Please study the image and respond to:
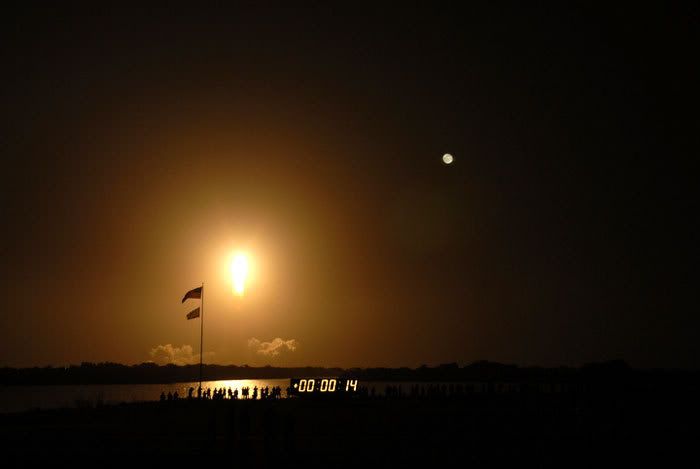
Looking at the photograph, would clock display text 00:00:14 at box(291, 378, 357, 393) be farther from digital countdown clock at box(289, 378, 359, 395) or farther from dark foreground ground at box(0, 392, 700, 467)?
dark foreground ground at box(0, 392, 700, 467)

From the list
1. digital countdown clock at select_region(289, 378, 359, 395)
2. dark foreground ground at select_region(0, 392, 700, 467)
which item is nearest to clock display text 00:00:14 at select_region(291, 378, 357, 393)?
digital countdown clock at select_region(289, 378, 359, 395)

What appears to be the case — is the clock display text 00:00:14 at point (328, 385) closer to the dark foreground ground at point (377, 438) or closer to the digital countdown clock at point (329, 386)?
the digital countdown clock at point (329, 386)

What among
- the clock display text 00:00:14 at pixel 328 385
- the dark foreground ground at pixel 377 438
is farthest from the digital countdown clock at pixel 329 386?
the dark foreground ground at pixel 377 438

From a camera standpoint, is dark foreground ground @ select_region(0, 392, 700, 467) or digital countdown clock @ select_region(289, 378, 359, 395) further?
digital countdown clock @ select_region(289, 378, 359, 395)

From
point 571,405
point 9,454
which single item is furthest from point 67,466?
point 571,405

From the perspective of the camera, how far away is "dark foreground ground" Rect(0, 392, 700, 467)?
96.6ft

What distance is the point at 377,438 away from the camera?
36594mm

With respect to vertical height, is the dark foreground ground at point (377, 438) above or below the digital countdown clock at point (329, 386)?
below

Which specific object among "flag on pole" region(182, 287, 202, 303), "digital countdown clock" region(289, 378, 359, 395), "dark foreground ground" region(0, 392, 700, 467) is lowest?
"dark foreground ground" region(0, 392, 700, 467)

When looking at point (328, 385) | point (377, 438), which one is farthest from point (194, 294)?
point (377, 438)

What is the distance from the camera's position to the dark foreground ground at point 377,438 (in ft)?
96.6

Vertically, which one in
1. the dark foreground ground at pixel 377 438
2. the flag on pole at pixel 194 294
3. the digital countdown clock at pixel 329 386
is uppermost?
the flag on pole at pixel 194 294

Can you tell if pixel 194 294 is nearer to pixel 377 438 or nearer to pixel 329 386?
pixel 329 386

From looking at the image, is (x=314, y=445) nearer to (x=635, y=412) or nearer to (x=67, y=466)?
(x=67, y=466)
